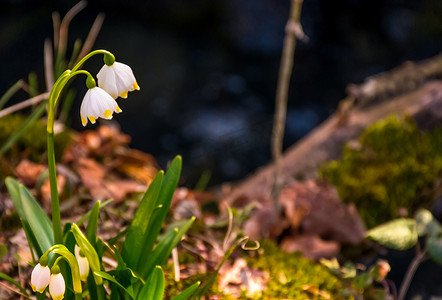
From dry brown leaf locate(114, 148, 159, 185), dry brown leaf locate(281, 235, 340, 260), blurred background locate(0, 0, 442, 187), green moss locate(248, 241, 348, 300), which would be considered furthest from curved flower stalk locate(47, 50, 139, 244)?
blurred background locate(0, 0, 442, 187)

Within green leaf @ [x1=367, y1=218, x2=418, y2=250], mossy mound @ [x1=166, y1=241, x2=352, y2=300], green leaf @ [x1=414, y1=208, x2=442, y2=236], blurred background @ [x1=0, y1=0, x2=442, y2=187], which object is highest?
blurred background @ [x1=0, y1=0, x2=442, y2=187]

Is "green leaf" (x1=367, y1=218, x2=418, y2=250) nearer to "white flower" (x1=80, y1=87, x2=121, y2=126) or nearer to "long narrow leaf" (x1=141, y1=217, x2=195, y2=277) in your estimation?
"long narrow leaf" (x1=141, y1=217, x2=195, y2=277)

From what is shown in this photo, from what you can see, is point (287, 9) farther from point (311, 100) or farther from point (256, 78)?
point (311, 100)

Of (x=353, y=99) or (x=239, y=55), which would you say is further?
(x=239, y=55)

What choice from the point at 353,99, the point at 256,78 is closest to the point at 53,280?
the point at 353,99

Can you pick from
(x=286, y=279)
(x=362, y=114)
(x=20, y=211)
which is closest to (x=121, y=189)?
(x=20, y=211)
